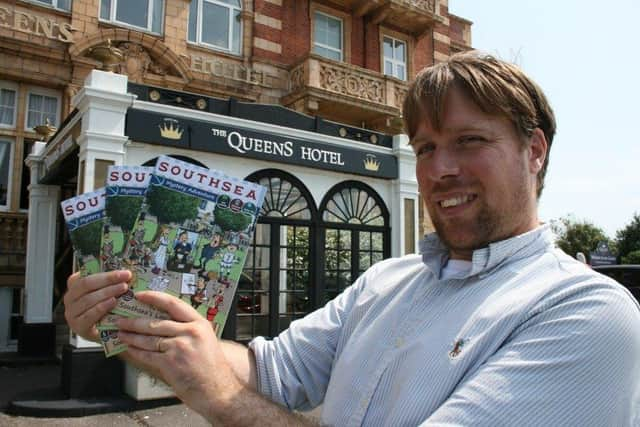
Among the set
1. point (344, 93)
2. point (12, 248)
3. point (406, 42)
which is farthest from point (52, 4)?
point (406, 42)

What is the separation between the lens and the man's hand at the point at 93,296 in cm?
125

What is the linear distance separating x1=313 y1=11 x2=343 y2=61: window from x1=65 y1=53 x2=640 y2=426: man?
13.2 meters

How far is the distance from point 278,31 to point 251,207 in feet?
41.9

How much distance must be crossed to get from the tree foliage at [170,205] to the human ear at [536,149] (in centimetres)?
94

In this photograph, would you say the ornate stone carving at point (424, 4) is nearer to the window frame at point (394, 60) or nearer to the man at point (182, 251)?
the window frame at point (394, 60)

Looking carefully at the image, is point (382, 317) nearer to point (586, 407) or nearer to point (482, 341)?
point (482, 341)

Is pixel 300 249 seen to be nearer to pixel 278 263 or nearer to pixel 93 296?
pixel 278 263

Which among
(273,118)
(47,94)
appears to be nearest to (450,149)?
(273,118)

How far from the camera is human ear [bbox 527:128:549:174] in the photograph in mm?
1427

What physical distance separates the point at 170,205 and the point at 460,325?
0.78 m

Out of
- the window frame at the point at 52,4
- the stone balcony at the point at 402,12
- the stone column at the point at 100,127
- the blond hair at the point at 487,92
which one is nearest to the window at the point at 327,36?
the stone balcony at the point at 402,12

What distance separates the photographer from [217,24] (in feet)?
40.9

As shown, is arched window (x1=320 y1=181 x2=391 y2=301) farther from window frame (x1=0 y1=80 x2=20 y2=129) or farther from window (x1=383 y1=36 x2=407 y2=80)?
window (x1=383 y1=36 x2=407 y2=80)

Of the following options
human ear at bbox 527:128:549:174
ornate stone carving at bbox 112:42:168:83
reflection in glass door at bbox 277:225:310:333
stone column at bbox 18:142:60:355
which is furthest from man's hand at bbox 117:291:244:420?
ornate stone carving at bbox 112:42:168:83
